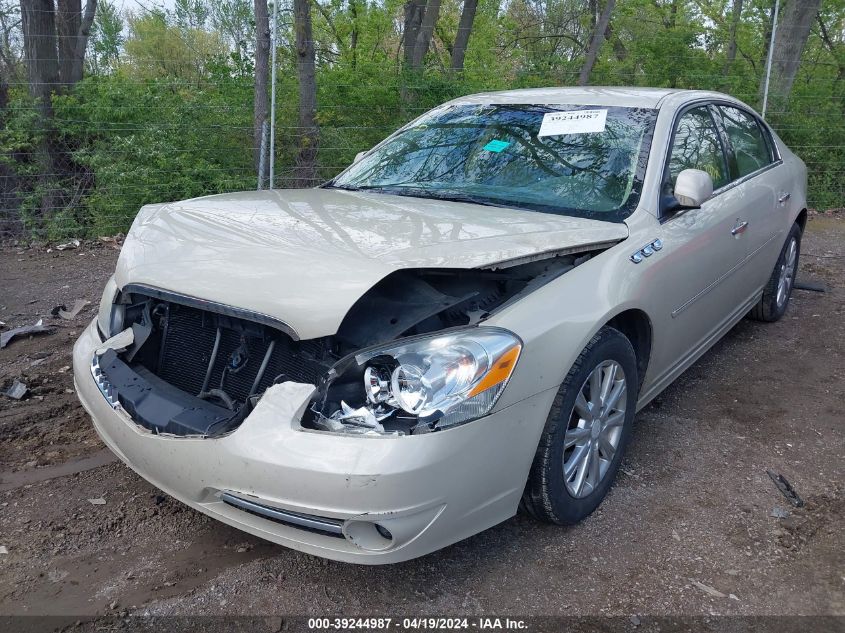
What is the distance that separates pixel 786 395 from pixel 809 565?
5.61 ft

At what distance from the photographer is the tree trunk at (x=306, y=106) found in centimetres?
873

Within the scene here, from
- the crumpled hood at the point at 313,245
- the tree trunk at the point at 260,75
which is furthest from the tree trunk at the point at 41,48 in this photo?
the crumpled hood at the point at 313,245

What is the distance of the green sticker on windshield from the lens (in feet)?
12.0

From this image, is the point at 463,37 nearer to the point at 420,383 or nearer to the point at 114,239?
the point at 114,239

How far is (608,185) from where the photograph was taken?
10.8 feet

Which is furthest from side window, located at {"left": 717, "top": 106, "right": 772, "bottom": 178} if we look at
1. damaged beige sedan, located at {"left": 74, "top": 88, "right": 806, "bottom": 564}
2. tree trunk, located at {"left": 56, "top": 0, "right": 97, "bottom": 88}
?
tree trunk, located at {"left": 56, "top": 0, "right": 97, "bottom": 88}

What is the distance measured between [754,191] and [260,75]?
5.75m

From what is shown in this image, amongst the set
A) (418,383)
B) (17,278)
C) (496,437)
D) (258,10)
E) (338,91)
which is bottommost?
(17,278)

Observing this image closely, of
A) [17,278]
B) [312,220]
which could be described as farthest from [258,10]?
[312,220]

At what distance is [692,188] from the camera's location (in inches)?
123

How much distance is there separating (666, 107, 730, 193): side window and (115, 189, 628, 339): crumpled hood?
75 cm

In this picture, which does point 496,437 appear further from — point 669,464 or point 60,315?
point 60,315

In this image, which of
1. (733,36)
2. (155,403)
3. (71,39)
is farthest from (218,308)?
(733,36)

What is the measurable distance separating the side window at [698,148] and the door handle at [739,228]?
238 mm
